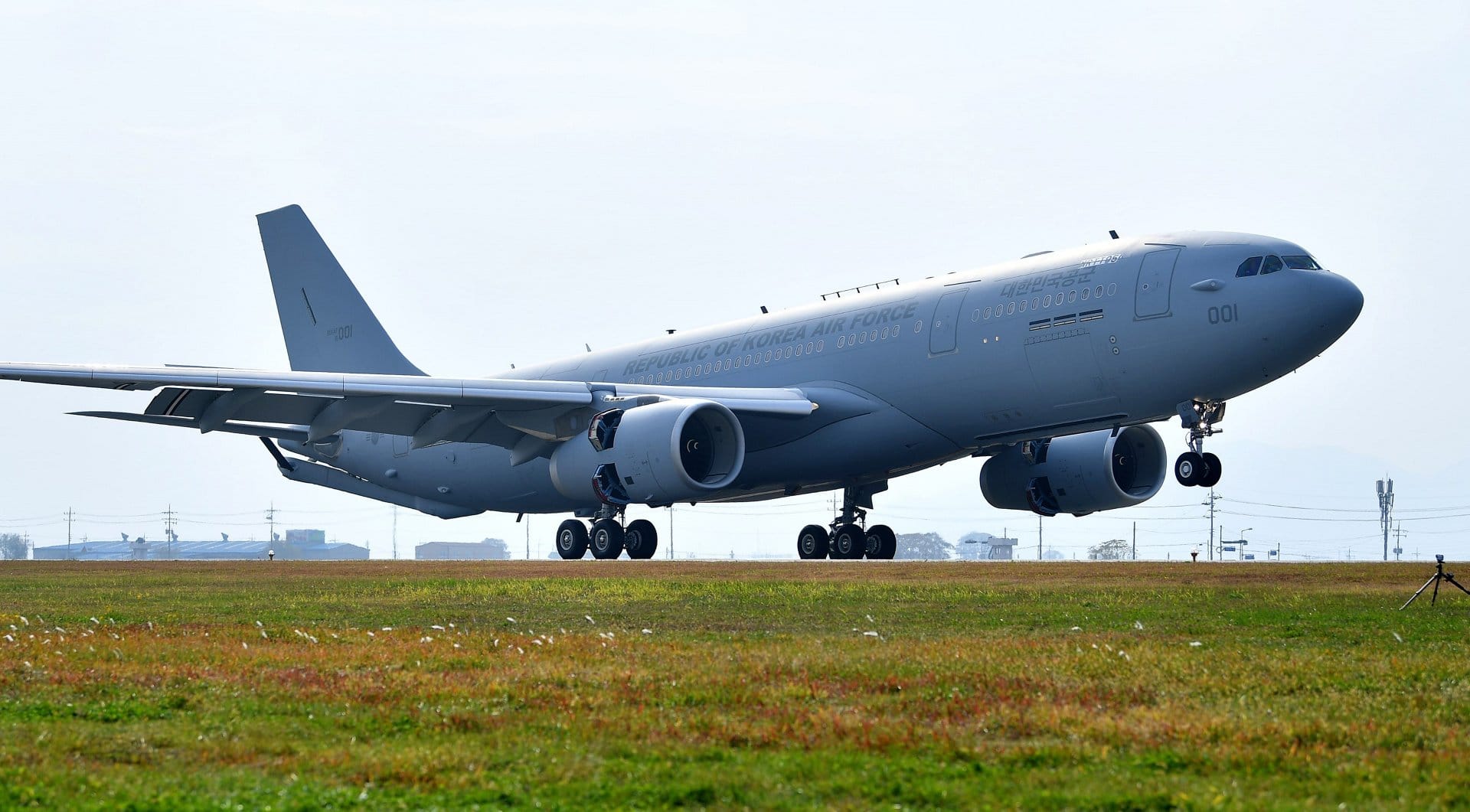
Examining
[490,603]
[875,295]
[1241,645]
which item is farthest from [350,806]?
[875,295]

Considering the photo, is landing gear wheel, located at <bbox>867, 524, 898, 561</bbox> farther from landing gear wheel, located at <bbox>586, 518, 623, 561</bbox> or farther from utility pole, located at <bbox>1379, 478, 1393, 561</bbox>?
utility pole, located at <bbox>1379, 478, 1393, 561</bbox>

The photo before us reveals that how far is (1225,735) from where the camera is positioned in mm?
7469

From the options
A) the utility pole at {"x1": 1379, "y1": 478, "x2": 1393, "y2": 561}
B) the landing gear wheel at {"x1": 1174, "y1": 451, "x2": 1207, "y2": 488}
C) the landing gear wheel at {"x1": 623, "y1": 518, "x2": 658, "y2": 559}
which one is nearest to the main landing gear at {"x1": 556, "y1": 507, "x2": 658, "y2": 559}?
the landing gear wheel at {"x1": 623, "y1": 518, "x2": 658, "y2": 559}

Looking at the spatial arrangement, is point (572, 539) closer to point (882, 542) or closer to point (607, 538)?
point (607, 538)

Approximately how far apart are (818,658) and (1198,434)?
1749 centimetres

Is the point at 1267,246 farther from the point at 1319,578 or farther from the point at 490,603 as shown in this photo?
the point at 490,603

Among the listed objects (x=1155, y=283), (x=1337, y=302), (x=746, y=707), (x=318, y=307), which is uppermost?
(x=318, y=307)

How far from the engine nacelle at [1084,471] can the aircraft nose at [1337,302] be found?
25.2ft

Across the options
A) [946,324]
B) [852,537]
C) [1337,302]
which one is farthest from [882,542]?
[1337,302]

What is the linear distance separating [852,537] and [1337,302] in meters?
13.8

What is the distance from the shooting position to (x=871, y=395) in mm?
30109

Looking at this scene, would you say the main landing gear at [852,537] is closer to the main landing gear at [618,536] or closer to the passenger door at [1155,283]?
the main landing gear at [618,536]

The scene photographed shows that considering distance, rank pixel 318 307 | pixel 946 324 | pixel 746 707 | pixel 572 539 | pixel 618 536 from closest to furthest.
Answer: pixel 746 707 < pixel 946 324 < pixel 618 536 < pixel 572 539 < pixel 318 307

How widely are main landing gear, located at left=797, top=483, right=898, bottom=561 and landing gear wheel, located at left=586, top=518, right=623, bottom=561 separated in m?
5.88
